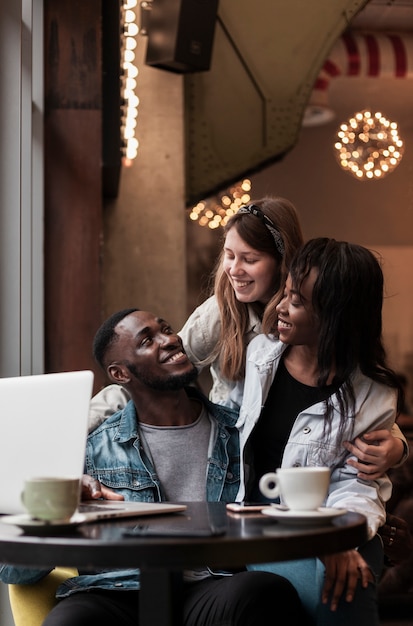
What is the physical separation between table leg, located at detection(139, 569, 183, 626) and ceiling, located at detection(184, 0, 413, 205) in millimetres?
4642

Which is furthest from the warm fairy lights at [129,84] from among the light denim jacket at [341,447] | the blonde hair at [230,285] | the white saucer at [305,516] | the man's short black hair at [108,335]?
the white saucer at [305,516]

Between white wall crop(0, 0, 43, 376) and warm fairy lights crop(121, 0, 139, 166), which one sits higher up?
warm fairy lights crop(121, 0, 139, 166)

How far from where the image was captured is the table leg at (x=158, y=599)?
1.69 m

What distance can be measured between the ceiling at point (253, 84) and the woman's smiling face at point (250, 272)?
132 inches

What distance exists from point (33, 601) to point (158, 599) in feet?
2.13

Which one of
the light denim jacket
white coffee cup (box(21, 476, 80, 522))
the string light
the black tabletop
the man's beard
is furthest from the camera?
the string light

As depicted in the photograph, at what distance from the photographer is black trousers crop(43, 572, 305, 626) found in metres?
1.96

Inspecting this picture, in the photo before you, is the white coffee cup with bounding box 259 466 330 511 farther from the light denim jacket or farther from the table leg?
the light denim jacket

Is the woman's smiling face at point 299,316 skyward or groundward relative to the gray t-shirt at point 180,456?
skyward

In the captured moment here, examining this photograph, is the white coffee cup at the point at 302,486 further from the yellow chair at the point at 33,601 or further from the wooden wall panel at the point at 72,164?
the wooden wall panel at the point at 72,164

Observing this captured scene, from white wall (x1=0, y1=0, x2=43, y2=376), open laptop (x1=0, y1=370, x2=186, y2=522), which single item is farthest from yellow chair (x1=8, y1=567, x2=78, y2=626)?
white wall (x1=0, y1=0, x2=43, y2=376)

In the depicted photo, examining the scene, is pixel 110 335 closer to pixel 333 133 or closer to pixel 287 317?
pixel 287 317

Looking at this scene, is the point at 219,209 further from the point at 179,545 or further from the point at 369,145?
the point at 179,545

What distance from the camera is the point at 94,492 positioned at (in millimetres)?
2086
